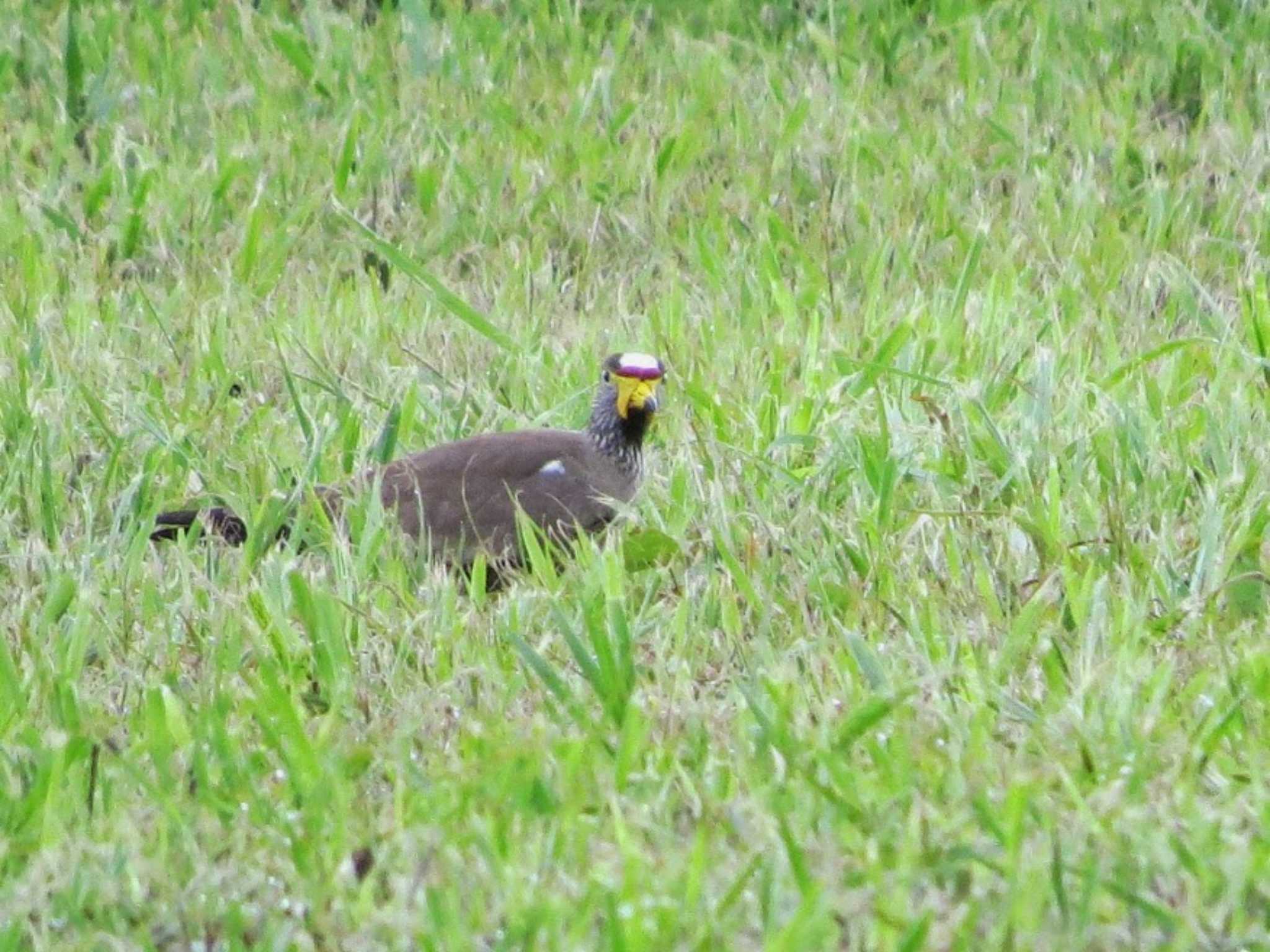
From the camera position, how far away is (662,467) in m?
5.17

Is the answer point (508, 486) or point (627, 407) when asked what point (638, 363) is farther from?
point (508, 486)

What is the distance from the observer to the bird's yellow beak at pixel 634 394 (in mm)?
5020

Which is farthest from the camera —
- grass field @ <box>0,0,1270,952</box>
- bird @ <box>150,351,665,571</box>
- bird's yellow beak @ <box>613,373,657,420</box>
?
bird's yellow beak @ <box>613,373,657,420</box>

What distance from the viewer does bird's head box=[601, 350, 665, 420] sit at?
16.5ft

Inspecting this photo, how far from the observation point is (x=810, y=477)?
4.69 m

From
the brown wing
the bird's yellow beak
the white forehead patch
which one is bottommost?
the brown wing

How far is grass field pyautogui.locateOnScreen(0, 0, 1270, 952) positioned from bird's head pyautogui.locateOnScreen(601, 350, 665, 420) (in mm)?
149

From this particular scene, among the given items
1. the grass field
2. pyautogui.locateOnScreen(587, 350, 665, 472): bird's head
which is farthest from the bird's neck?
the grass field

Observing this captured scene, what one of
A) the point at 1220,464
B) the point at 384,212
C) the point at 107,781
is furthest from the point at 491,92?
the point at 107,781

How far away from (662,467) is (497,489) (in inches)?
21.3

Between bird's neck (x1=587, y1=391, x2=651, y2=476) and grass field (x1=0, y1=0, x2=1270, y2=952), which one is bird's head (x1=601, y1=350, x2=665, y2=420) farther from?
grass field (x1=0, y1=0, x2=1270, y2=952)

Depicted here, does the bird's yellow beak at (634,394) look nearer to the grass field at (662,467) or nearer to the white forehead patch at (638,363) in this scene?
the white forehead patch at (638,363)

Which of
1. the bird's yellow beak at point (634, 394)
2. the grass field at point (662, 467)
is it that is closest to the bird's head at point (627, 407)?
the bird's yellow beak at point (634, 394)

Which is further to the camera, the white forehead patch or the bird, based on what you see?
the white forehead patch
